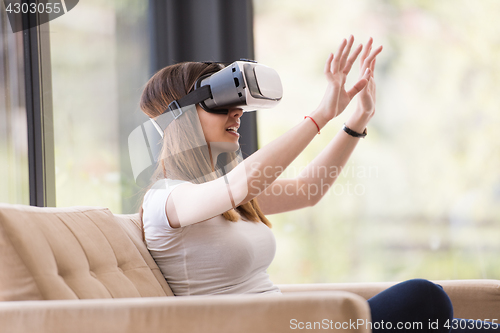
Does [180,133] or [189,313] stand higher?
[180,133]

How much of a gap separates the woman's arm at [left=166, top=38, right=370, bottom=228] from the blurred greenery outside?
3.79ft

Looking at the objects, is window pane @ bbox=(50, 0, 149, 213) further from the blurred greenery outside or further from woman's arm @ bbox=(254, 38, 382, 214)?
woman's arm @ bbox=(254, 38, 382, 214)

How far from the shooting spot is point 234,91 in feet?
3.36

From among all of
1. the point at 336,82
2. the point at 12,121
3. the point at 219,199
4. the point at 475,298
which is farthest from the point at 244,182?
the point at 12,121

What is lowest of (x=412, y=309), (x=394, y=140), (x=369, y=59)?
(x=412, y=309)

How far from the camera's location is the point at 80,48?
77.0 inches

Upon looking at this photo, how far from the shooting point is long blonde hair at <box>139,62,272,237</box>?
1.07 metres

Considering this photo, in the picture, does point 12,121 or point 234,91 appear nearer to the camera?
point 234,91

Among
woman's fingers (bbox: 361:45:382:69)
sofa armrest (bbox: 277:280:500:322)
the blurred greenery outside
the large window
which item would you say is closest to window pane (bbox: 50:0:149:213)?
the blurred greenery outside

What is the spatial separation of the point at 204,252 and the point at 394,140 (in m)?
1.40

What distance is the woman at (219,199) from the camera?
89cm

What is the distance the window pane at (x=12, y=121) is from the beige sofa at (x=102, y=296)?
0.85m

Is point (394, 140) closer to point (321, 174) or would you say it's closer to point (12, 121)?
point (321, 174)

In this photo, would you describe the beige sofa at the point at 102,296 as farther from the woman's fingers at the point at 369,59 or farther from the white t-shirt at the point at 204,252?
the woman's fingers at the point at 369,59
